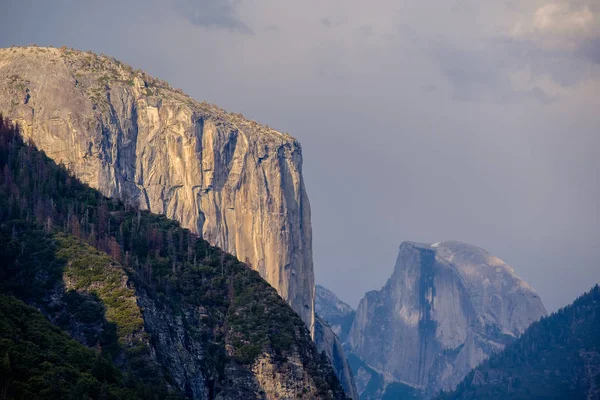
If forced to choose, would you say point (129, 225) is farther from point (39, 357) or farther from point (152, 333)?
point (39, 357)

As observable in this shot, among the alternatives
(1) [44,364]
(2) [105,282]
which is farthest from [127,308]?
(1) [44,364]

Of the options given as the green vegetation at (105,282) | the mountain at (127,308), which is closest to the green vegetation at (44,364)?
the mountain at (127,308)

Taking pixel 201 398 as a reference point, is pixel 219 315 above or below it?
above

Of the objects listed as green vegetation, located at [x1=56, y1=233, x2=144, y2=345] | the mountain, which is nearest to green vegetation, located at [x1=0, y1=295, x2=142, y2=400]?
the mountain

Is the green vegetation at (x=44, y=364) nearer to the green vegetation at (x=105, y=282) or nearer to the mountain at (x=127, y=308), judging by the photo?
the mountain at (x=127, y=308)

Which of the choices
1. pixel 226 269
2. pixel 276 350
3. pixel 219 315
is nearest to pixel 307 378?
pixel 276 350

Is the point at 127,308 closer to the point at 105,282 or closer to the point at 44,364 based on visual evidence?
the point at 105,282
